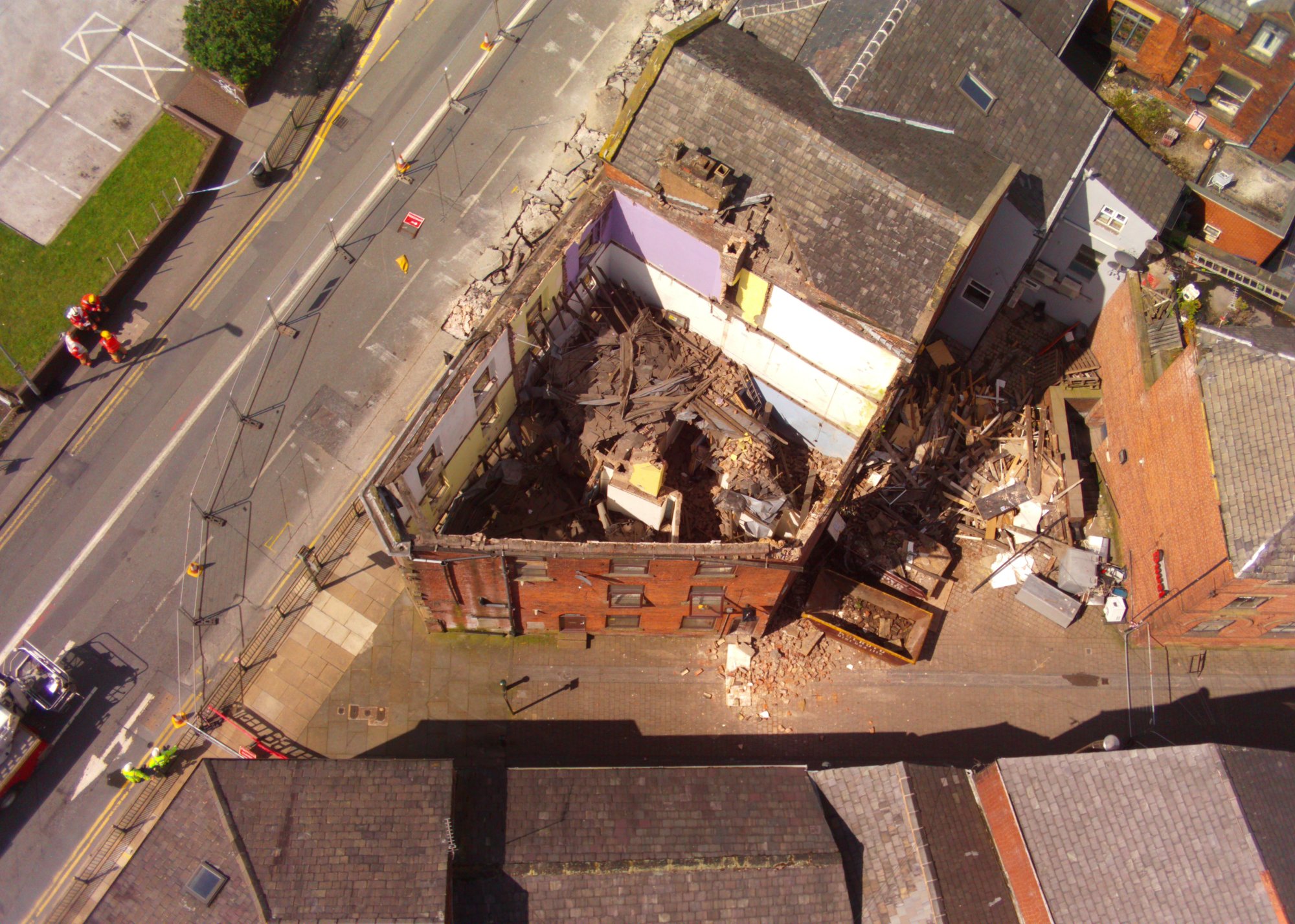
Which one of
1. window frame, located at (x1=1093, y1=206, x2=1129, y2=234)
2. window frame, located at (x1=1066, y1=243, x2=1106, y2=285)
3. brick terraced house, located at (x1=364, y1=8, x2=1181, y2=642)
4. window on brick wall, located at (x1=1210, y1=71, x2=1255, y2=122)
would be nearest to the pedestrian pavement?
brick terraced house, located at (x1=364, y1=8, x2=1181, y2=642)

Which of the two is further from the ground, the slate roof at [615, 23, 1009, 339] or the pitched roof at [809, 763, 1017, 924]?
the slate roof at [615, 23, 1009, 339]

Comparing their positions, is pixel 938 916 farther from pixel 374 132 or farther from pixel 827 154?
pixel 374 132

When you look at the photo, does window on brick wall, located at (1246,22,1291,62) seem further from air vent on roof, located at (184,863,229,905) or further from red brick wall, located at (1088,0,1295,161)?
air vent on roof, located at (184,863,229,905)

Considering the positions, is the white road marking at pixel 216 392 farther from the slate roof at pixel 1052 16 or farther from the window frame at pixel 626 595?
the slate roof at pixel 1052 16

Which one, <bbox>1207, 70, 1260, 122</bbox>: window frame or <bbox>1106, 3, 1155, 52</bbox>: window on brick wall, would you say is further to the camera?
<bbox>1106, 3, 1155, 52</bbox>: window on brick wall

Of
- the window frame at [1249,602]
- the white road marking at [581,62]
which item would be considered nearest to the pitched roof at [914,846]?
the window frame at [1249,602]

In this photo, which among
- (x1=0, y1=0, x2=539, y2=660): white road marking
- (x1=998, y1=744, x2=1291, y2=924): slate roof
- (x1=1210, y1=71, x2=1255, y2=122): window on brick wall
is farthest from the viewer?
(x1=1210, y1=71, x2=1255, y2=122): window on brick wall
